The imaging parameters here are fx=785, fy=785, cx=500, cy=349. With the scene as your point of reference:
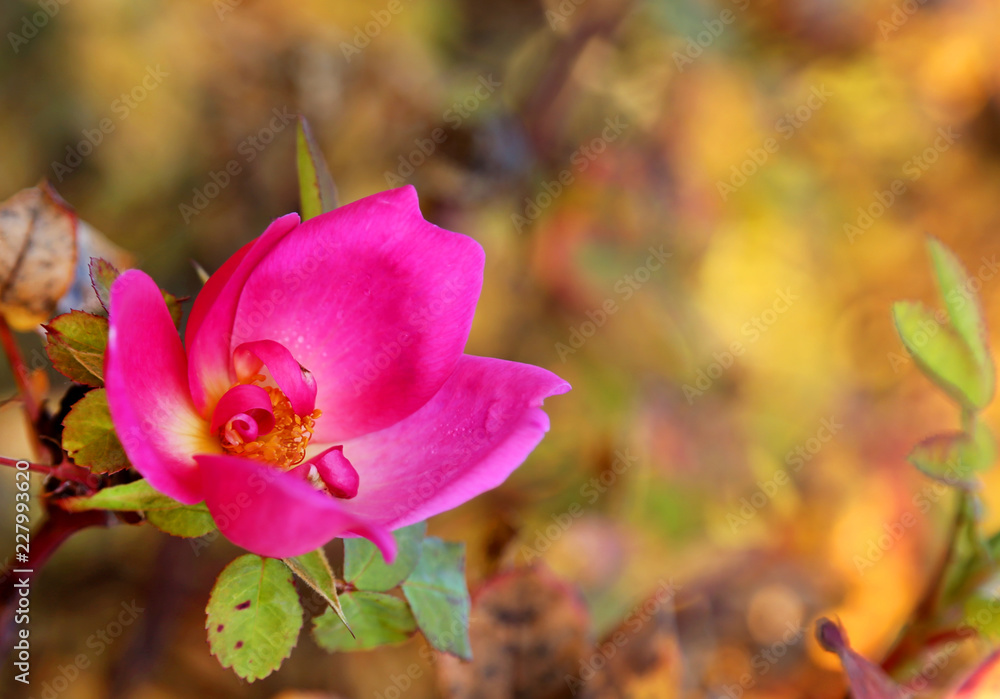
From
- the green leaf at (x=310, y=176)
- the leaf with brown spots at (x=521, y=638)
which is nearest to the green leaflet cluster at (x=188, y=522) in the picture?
the green leaf at (x=310, y=176)

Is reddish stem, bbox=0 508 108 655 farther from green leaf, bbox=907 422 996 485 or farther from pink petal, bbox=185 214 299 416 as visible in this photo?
green leaf, bbox=907 422 996 485

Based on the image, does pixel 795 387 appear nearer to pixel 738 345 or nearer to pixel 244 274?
pixel 738 345

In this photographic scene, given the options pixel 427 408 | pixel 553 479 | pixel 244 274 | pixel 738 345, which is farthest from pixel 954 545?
pixel 738 345

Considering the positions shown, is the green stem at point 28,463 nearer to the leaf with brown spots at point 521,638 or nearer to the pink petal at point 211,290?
the pink petal at point 211,290

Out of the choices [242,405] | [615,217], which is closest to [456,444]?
[242,405]

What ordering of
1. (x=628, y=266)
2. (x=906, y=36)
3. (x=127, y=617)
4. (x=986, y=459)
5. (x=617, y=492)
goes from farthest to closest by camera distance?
1. (x=906, y=36)
2. (x=628, y=266)
3. (x=617, y=492)
4. (x=127, y=617)
5. (x=986, y=459)

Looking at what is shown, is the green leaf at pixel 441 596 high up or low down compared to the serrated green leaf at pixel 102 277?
down
